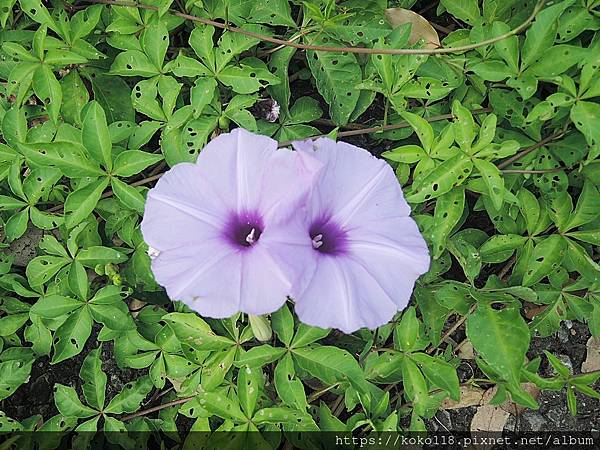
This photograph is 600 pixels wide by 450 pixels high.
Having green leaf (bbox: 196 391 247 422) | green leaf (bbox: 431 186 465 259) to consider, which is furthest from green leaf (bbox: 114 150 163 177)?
green leaf (bbox: 431 186 465 259)

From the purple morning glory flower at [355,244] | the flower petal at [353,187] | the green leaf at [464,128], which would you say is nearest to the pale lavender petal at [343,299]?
the purple morning glory flower at [355,244]

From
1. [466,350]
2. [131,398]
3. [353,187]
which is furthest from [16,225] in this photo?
[466,350]

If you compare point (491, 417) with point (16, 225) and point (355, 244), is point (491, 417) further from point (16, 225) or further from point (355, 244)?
point (16, 225)

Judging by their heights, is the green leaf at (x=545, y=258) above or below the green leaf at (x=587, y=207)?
below

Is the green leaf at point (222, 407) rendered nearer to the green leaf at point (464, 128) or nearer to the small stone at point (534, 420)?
the green leaf at point (464, 128)

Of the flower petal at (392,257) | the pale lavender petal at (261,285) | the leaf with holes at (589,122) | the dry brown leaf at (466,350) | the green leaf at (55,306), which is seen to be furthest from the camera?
the dry brown leaf at (466,350)

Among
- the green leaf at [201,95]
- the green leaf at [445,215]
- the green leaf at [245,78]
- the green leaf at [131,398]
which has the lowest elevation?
the green leaf at [131,398]

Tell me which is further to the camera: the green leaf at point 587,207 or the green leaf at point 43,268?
the green leaf at point 43,268

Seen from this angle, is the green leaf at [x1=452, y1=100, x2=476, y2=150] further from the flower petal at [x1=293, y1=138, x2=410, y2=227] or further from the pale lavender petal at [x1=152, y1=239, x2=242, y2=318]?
the pale lavender petal at [x1=152, y1=239, x2=242, y2=318]
